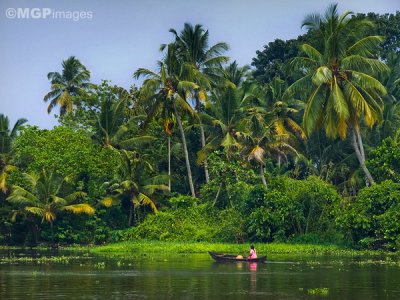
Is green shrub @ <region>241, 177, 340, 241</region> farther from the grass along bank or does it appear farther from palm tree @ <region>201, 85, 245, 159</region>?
palm tree @ <region>201, 85, 245, 159</region>

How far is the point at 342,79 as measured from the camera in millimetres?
42438

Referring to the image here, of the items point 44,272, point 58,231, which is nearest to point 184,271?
point 44,272

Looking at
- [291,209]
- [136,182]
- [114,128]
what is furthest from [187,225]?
[114,128]

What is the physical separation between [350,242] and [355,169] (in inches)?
414

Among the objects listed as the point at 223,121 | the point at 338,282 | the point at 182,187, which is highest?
the point at 223,121

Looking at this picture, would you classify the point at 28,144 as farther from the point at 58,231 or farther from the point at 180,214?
the point at 180,214

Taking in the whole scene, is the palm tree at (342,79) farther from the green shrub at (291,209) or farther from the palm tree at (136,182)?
the palm tree at (136,182)

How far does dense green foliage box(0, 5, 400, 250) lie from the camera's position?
4184cm

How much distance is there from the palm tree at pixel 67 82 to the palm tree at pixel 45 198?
18.4 meters

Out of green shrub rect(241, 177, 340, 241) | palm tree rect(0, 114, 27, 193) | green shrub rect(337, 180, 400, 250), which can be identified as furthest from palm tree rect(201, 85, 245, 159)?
palm tree rect(0, 114, 27, 193)

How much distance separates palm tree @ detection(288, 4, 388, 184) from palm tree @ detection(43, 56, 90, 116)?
31.5 m

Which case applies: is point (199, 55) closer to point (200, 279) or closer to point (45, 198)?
point (45, 198)

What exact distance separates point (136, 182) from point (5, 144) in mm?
11327

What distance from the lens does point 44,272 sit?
29234mm
